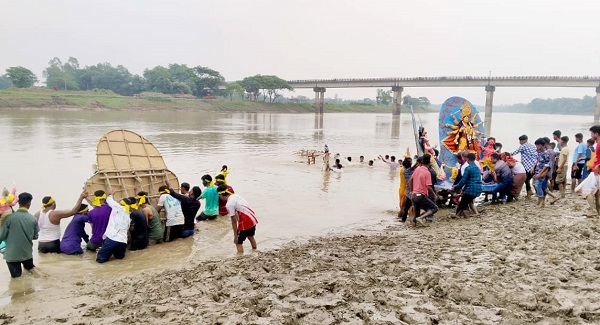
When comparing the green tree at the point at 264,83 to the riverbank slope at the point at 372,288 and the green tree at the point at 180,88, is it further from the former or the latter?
the riverbank slope at the point at 372,288

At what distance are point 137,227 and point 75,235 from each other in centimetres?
99

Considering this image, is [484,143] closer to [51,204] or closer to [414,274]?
[414,274]

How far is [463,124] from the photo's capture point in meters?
11.3

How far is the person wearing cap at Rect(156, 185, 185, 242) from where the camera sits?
812 centimetres

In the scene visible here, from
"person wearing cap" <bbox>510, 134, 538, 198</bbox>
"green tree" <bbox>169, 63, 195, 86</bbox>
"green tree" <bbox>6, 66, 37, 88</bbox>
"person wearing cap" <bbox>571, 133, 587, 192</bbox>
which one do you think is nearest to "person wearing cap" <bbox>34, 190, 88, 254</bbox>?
"person wearing cap" <bbox>510, 134, 538, 198</bbox>

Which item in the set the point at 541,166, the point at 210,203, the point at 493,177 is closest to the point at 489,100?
the point at 493,177

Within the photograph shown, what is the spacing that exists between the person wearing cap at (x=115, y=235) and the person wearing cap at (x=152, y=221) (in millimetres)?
676

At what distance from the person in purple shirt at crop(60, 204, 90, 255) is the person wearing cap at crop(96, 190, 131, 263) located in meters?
0.46

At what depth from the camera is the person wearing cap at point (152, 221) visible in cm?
780

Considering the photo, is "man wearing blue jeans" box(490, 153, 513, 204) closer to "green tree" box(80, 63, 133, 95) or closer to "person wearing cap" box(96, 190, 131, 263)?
"person wearing cap" box(96, 190, 131, 263)

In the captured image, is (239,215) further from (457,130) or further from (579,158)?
(579,158)

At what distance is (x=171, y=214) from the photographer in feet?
26.7

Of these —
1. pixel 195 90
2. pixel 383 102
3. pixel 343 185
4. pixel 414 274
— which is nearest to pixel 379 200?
pixel 343 185

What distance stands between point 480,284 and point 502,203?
21.8 ft
